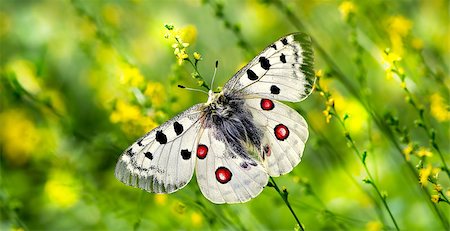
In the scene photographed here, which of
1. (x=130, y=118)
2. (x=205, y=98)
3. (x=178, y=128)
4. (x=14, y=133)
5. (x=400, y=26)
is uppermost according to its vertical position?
A: (x=14, y=133)

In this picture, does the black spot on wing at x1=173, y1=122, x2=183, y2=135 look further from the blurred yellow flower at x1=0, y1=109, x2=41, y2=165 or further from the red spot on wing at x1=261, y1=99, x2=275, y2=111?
the blurred yellow flower at x1=0, y1=109, x2=41, y2=165

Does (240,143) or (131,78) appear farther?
(131,78)

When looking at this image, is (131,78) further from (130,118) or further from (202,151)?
(202,151)

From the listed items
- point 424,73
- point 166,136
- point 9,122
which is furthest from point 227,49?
point 166,136

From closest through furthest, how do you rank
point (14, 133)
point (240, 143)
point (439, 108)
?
point (240, 143)
point (439, 108)
point (14, 133)

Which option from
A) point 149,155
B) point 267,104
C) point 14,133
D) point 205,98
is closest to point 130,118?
point 149,155

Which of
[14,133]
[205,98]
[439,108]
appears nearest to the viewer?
[439,108]

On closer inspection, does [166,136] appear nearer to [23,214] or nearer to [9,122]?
[23,214]
